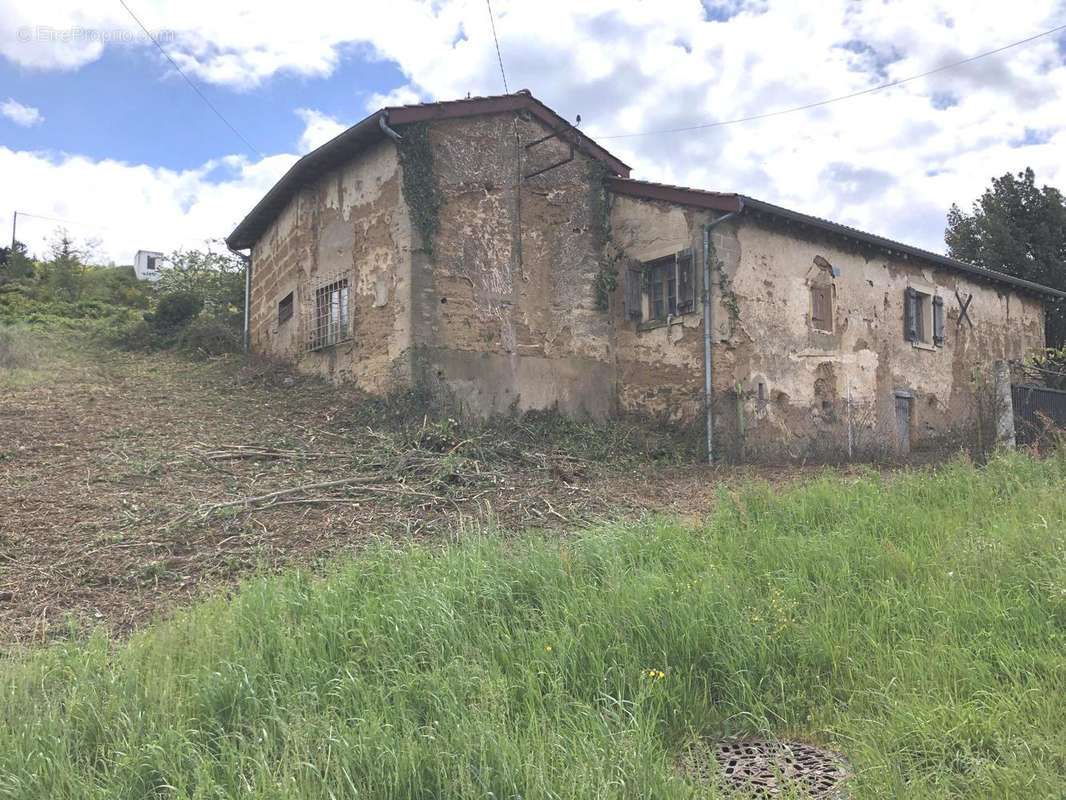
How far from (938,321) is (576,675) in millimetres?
14748

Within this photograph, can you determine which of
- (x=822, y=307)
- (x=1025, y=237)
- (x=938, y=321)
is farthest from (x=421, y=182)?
(x=1025, y=237)

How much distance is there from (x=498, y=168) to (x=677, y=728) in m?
10.2

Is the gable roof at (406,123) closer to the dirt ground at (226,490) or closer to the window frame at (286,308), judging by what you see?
the window frame at (286,308)

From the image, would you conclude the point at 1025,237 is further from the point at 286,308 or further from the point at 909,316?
the point at 286,308

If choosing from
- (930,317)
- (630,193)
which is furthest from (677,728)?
(930,317)

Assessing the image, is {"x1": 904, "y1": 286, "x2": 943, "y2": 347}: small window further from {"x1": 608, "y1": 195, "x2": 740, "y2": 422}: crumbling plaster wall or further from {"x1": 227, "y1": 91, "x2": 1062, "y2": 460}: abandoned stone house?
{"x1": 608, "y1": 195, "x2": 740, "y2": 422}: crumbling plaster wall

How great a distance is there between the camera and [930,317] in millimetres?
15711

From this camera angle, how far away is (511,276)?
12.3 meters

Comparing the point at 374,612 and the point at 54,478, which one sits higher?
the point at 54,478

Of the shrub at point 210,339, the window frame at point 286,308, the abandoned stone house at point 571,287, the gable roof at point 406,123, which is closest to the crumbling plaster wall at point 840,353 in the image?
the abandoned stone house at point 571,287

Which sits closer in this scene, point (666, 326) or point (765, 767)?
point (765, 767)

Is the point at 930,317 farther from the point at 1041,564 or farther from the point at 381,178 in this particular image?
the point at 1041,564

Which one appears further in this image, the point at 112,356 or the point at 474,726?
the point at 112,356

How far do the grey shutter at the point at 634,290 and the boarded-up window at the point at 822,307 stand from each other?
295cm
